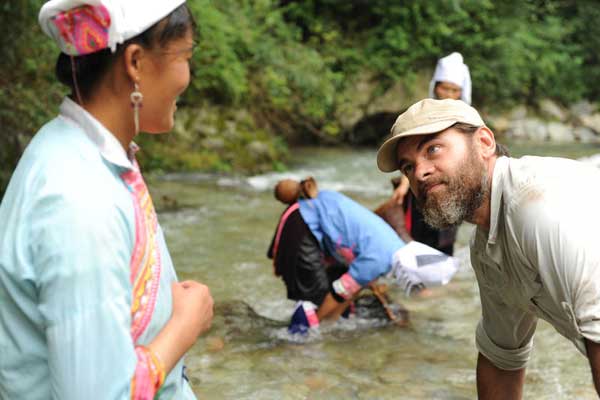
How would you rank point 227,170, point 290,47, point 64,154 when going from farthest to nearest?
point 290,47 → point 227,170 → point 64,154

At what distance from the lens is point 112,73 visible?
1.39 m

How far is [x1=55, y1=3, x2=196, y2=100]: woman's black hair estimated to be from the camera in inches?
53.6

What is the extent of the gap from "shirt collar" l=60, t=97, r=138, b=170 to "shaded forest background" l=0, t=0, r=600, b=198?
5862 mm

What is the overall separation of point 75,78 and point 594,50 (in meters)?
19.0

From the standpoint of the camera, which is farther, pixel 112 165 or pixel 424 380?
pixel 424 380

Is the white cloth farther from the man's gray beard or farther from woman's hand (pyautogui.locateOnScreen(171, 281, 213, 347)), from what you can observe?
woman's hand (pyautogui.locateOnScreen(171, 281, 213, 347))

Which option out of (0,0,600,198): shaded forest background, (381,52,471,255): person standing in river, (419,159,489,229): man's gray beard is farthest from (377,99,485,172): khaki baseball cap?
(0,0,600,198): shaded forest background

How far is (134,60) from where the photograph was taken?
1376 mm

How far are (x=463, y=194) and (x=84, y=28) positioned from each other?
132cm

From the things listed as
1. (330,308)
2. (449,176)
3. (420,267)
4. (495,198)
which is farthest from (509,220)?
(330,308)

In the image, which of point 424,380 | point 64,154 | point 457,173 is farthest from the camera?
point 424,380

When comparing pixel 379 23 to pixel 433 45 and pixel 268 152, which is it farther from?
pixel 268 152

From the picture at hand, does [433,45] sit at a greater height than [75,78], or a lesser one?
lesser

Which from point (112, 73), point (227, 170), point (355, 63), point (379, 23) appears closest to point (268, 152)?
point (227, 170)
